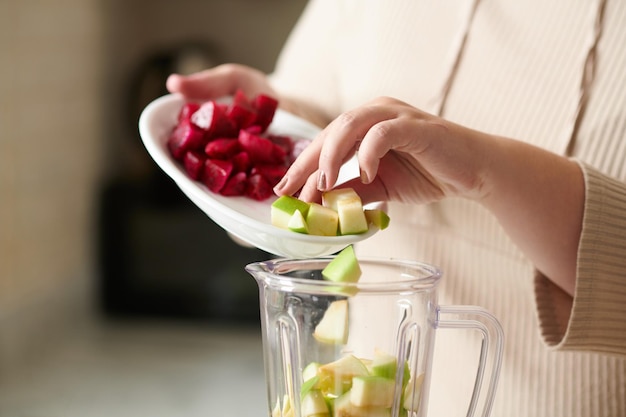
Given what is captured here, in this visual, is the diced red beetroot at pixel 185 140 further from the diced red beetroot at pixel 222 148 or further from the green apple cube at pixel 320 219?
the green apple cube at pixel 320 219

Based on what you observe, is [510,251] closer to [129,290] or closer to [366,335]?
[366,335]

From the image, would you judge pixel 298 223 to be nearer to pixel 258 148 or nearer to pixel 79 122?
pixel 258 148

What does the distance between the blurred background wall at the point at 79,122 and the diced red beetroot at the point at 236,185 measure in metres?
1.75

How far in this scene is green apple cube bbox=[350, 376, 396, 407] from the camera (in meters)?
0.50

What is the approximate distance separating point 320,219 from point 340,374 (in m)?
0.13

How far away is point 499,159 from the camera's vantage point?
0.63 metres

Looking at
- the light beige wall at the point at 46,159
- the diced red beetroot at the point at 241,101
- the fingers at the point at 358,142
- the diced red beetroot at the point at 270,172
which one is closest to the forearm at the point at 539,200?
the fingers at the point at 358,142

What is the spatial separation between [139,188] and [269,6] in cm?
97

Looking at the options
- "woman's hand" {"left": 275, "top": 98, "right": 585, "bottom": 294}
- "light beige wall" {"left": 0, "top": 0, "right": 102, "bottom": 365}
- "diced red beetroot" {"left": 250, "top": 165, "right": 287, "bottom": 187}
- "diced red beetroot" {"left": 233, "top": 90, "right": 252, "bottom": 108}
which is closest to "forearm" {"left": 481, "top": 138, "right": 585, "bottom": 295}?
"woman's hand" {"left": 275, "top": 98, "right": 585, "bottom": 294}

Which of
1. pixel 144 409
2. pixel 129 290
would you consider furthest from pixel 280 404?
pixel 129 290

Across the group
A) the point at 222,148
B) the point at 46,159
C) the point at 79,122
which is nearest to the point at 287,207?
the point at 222,148

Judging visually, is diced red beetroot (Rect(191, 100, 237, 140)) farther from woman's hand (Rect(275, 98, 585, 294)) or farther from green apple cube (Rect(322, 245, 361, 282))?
green apple cube (Rect(322, 245, 361, 282))

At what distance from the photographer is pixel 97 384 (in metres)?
2.25

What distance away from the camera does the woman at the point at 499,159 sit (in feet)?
2.02
